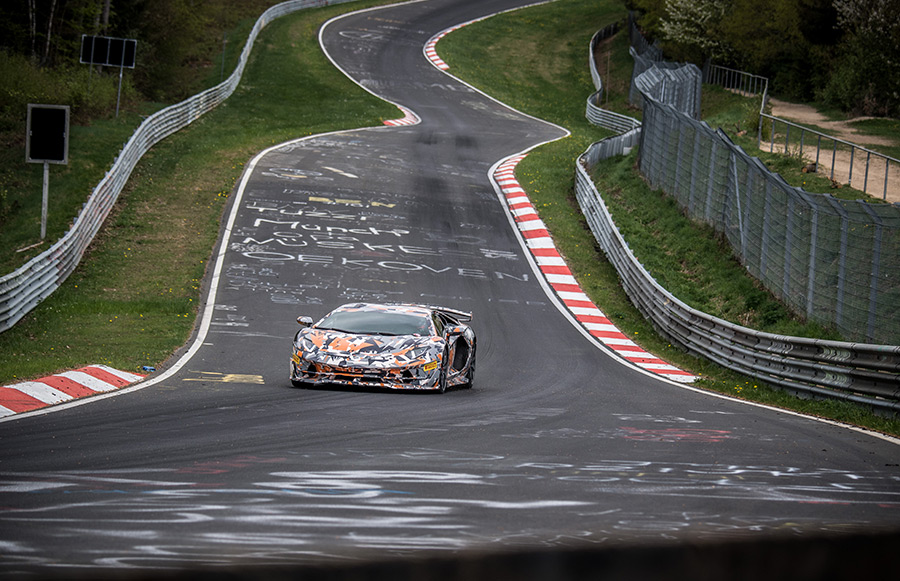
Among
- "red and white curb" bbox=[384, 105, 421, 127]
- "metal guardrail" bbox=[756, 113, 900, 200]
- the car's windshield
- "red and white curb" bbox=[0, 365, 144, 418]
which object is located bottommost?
"red and white curb" bbox=[0, 365, 144, 418]

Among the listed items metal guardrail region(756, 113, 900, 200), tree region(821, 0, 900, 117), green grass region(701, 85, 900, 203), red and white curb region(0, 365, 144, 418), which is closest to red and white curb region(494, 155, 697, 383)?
green grass region(701, 85, 900, 203)

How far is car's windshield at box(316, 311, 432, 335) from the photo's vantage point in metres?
13.6

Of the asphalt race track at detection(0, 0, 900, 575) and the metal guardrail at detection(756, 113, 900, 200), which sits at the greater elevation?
the metal guardrail at detection(756, 113, 900, 200)

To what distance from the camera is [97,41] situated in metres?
31.7

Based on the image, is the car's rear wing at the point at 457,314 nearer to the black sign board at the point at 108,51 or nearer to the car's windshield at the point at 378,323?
the car's windshield at the point at 378,323

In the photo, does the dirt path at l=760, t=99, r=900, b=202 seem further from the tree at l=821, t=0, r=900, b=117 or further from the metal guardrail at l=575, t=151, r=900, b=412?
the metal guardrail at l=575, t=151, r=900, b=412

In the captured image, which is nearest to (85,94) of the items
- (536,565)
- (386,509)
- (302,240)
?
(302,240)

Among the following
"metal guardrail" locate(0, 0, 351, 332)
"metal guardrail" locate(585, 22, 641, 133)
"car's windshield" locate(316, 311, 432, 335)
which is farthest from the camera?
"metal guardrail" locate(585, 22, 641, 133)

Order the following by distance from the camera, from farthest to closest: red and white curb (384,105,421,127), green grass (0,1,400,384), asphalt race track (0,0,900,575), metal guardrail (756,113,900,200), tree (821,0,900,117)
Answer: red and white curb (384,105,421,127), tree (821,0,900,117), metal guardrail (756,113,900,200), green grass (0,1,400,384), asphalt race track (0,0,900,575)

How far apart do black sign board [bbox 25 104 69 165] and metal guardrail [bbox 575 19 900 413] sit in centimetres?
1303

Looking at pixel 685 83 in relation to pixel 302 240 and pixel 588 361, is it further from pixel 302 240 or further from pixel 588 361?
pixel 588 361

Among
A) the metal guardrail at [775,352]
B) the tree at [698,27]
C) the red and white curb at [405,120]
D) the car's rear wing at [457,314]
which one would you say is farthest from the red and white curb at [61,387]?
the tree at [698,27]

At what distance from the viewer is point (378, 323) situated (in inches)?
549

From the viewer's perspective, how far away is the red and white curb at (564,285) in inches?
721
